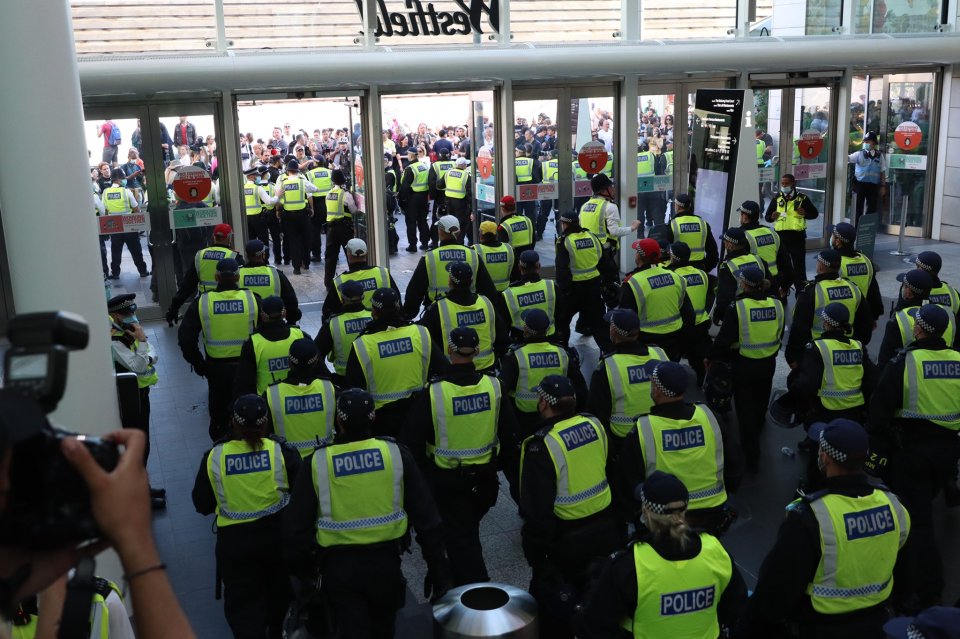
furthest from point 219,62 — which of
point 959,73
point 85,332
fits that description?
point 959,73

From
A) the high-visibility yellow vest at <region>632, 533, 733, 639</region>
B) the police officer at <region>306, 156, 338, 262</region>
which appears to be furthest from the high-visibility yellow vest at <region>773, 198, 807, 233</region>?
the high-visibility yellow vest at <region>632, 533, 733, 639</region>

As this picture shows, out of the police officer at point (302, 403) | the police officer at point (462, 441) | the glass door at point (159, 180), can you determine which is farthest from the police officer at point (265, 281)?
the glass door at point (159, 180)

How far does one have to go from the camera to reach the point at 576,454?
5.91 meters

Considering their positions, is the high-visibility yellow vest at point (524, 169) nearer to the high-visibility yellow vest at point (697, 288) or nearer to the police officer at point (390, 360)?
the high-visibility yellow vest at point (697, 288)

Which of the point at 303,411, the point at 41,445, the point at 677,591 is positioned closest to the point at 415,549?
the point at 303,411

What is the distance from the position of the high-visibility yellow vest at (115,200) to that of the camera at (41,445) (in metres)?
13.1

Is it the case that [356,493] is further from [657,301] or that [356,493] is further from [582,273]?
[582,273]

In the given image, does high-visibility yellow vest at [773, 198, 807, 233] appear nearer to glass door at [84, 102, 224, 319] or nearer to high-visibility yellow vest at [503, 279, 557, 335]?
high-visibility yellow vest at [503, 279, 557, 335]

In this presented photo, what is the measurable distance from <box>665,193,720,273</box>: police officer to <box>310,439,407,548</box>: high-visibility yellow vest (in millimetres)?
7738

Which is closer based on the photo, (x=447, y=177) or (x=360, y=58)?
(x=360, y=58)

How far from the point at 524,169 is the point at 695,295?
21.4ft

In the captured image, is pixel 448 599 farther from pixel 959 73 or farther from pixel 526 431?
pixel 959 73

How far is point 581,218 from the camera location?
13.8 m

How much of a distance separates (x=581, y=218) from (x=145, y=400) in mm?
6938
